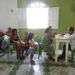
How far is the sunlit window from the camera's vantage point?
7.60 meters

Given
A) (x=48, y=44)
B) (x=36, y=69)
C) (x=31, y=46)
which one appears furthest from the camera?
(x=48, y=44)

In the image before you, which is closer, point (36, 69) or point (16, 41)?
point (36, 69)

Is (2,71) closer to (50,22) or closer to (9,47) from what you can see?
(9,47)

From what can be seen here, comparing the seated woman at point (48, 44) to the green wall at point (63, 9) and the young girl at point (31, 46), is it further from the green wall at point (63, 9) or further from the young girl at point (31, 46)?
the green wall at point (63, 9)

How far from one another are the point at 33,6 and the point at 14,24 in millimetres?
980

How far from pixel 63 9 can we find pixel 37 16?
1.00 meters

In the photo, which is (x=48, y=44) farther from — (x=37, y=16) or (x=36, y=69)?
(x=37, y=16)

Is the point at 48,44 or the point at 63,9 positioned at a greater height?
→ the point at 63,9

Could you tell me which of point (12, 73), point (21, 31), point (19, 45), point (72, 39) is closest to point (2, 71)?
point (12, 73)

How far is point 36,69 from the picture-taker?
462 cm

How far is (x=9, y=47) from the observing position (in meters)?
5.57

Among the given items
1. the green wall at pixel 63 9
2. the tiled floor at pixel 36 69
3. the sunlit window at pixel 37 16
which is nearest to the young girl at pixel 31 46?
the tiled floor at pixel 36 69

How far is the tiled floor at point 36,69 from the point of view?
14.3ft

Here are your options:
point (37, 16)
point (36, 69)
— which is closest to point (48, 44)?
point (36, 69)
